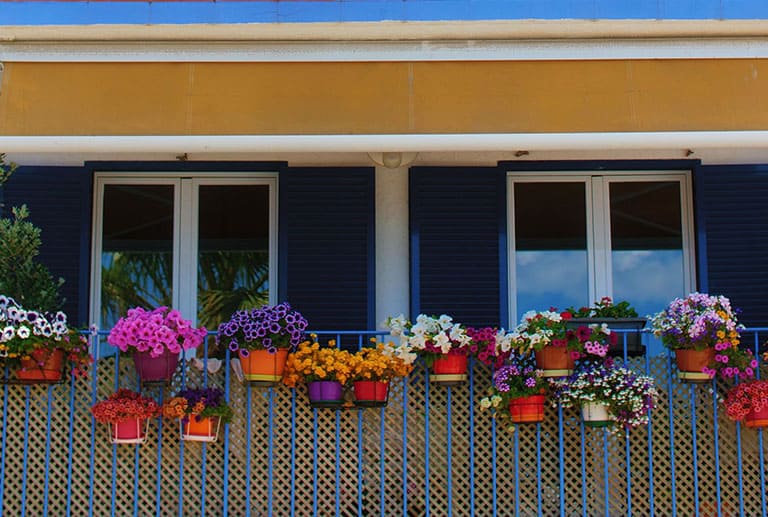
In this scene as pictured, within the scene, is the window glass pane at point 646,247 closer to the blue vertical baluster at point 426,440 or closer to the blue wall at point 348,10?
the blue wall at point 348,10

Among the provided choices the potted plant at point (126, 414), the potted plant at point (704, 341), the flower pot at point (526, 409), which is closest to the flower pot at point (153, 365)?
the potted plant at point (126, 414)

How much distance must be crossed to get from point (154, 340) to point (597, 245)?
4110 mm

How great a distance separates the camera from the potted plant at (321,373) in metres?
8.23

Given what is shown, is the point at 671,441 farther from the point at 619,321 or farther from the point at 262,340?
the point at 262,340

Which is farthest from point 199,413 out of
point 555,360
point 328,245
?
point 555,360

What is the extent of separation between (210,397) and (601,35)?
4.34m

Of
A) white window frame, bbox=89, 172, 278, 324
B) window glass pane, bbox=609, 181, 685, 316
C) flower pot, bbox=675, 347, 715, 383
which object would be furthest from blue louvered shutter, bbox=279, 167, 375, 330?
flower pot, bbox=675, 347, 715, 383

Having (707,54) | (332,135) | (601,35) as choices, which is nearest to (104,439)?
(332,135)

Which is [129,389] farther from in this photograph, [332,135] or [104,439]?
[332,135]

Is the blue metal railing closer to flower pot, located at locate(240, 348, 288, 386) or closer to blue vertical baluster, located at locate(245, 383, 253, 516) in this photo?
blue vertical baluster, located at locate(245, 383, 253, 516)

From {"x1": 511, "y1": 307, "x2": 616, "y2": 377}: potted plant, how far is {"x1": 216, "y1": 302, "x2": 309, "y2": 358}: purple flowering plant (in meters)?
1.62

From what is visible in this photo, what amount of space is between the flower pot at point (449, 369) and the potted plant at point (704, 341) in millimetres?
1513

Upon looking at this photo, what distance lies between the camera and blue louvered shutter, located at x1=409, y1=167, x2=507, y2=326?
967cm

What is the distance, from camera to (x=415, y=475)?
8578 mm
